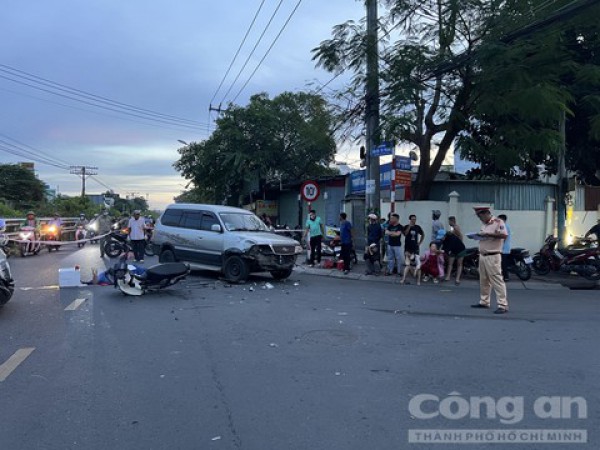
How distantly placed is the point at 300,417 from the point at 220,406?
75cm

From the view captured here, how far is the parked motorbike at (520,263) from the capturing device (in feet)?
43.4

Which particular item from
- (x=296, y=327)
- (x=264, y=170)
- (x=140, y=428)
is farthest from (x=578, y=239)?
(x=264, y=170)

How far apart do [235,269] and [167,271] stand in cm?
202

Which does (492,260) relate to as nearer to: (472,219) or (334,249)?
(472,219)

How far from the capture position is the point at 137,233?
51.9 feet

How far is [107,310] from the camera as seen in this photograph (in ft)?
28.2

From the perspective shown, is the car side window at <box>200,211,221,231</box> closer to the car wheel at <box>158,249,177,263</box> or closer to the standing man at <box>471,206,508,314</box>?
the car wheel at <box>158,249,177,263</box>

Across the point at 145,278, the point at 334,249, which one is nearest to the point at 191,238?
the point at 145,278

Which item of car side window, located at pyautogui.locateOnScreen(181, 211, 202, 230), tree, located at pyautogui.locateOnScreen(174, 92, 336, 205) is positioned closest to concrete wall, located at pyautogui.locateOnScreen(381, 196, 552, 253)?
car side window, located at pyautogui.locateOnScreen(181, 211, 202, 230)

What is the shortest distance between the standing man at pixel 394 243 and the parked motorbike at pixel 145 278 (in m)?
5.69

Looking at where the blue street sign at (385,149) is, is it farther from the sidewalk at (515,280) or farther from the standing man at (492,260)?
the standing man at (492,260)

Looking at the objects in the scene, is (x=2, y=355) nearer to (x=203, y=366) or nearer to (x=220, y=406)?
(x=203, y=366)

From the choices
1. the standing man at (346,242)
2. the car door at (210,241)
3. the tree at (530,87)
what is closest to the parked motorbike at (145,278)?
the car door at (210,241)

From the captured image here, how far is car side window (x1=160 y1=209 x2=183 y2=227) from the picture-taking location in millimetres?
13864
